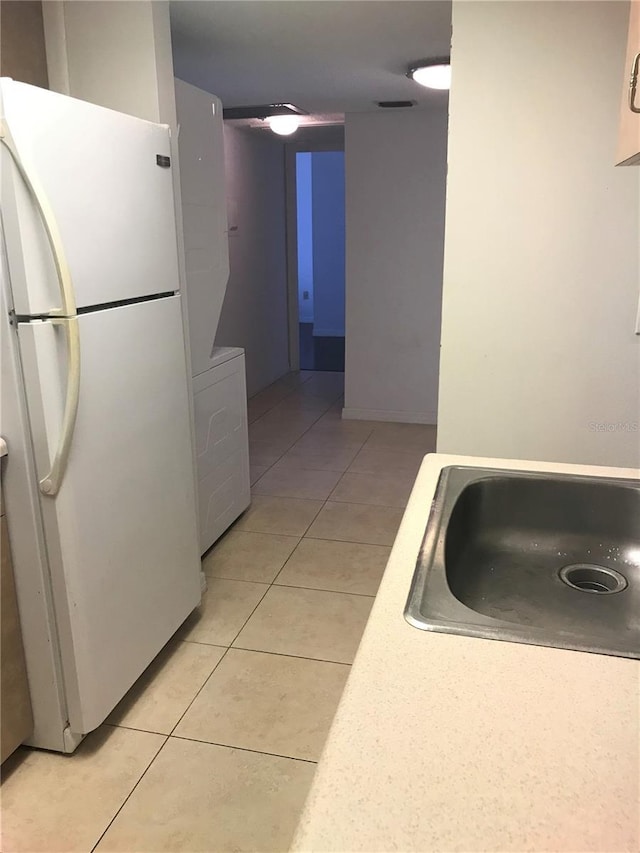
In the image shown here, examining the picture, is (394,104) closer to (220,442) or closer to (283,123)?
(283,123)

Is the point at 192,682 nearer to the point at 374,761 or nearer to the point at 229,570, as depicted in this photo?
the point at 229,570

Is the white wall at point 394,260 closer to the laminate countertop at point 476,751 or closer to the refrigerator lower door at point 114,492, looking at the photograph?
the refrigerator lower door at point 114,492

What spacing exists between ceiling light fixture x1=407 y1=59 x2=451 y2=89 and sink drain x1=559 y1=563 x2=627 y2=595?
254cm

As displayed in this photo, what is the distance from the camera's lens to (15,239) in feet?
4.86

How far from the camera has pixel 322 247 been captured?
862cm

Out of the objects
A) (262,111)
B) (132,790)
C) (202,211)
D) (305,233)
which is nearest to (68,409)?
(132,790)

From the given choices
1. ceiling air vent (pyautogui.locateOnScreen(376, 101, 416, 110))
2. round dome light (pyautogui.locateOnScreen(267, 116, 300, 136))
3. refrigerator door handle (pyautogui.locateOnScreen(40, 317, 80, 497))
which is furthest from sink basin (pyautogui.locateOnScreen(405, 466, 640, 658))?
round dome light (pyautogui.locateOnScreen(267, 116, 300, 136))

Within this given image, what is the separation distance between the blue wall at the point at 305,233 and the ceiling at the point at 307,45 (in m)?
5.12

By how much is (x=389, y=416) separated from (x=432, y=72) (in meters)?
2.46

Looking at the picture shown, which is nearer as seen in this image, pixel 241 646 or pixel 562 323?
pixel 562 323

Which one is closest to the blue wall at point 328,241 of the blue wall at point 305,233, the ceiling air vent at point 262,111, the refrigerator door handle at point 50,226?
the blue wall at point 305,233

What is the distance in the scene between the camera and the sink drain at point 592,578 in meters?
1.25

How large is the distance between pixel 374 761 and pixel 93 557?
Result: 1262 millimetres

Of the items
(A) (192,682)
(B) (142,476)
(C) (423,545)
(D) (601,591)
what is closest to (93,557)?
(B) (142,476)
